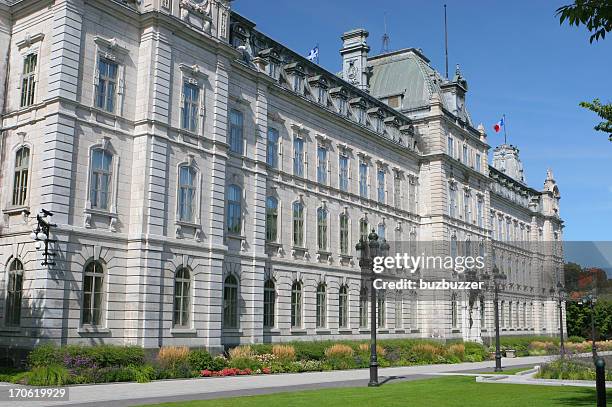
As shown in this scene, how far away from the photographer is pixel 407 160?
55188 millimetres

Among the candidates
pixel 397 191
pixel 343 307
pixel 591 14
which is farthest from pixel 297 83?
pixel 591 14

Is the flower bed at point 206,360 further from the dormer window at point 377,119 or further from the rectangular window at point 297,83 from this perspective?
the dormer window at point 377,119

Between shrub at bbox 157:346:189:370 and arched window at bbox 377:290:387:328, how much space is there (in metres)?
23.3

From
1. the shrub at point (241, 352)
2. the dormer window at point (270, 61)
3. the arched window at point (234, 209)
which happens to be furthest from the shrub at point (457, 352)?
the dormer window at point (270, 61)

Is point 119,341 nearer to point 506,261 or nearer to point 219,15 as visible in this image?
point 219,15

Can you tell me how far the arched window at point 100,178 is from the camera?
2830cm

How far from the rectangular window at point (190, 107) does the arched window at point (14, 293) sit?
31.3 feet

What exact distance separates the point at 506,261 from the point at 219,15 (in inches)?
2003

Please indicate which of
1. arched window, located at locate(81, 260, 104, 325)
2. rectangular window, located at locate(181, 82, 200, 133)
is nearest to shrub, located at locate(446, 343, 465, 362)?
rectangular window, located at locate(181, 82, 200, 133)

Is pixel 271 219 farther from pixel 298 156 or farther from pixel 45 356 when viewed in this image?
pixel 45 356

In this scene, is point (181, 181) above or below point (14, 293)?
above

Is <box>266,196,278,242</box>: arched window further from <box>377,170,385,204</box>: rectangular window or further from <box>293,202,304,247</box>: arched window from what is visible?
<box>377,170,385,204</box>: rectangular window

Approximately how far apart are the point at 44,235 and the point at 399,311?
1265 inches

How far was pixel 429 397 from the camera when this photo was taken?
802 inches
